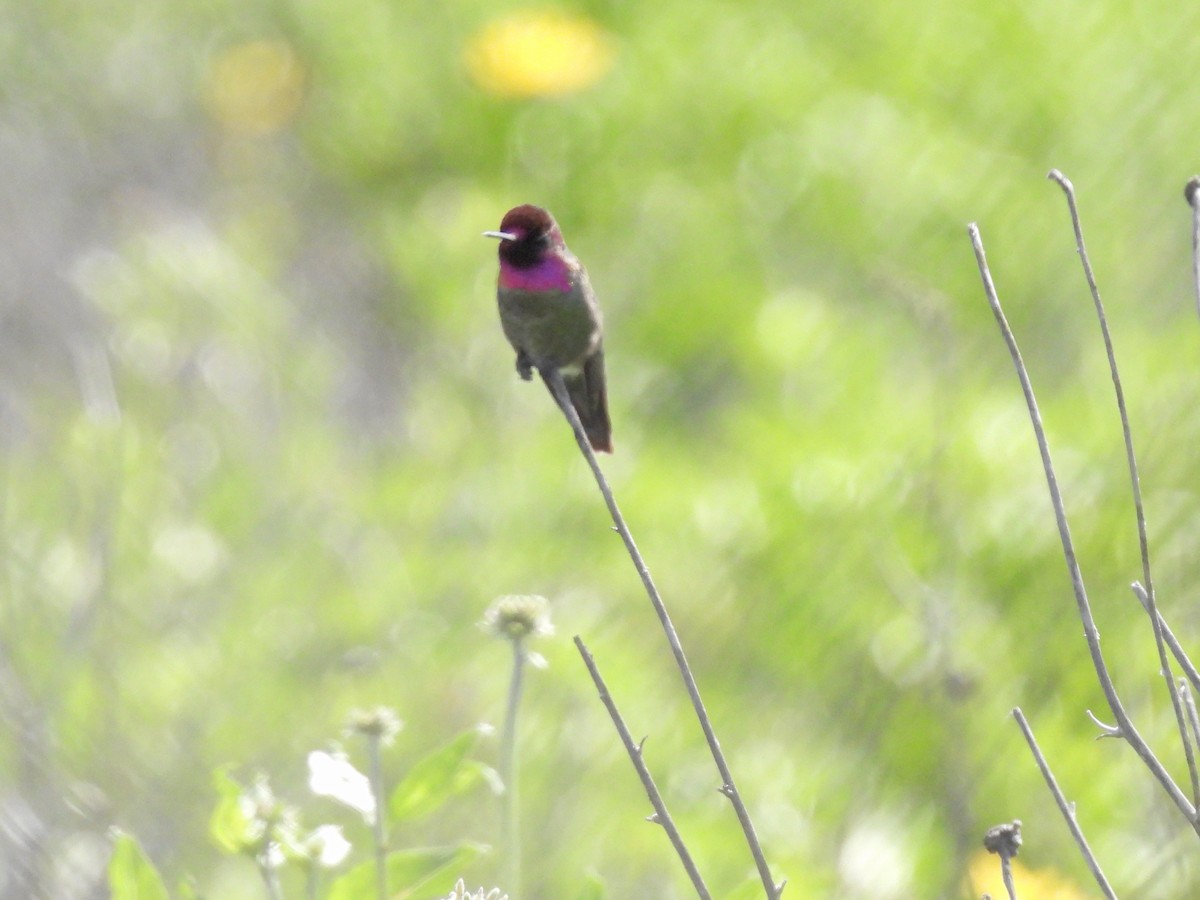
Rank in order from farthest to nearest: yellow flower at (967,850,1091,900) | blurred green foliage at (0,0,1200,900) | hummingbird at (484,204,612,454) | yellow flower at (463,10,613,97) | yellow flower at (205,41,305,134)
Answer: yellow flower at (205,41,305,134), yellow flower at (463,10,613,97), blurred green foliage at (0,0,1200,900), hummingbird at (484,204,612,454), yellow flower at (967,850,1091,900)

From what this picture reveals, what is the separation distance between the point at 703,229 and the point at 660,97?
52 centimetres

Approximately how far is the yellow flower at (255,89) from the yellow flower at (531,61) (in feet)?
2.47

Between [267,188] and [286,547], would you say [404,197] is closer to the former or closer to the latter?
[267,188]

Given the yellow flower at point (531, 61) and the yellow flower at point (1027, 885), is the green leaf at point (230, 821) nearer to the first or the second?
the yellow flower at point (1027, 885)

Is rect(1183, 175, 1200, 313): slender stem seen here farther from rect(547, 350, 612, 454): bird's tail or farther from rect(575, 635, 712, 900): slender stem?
rect(547, 350, 612, 454): bird's tail

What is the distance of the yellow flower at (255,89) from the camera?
12.9 feet

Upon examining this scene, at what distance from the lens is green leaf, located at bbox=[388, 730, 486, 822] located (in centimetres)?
84

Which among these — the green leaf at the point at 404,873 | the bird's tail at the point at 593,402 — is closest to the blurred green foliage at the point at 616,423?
the green leaf at the point at 404,873

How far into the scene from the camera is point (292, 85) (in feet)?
13.1

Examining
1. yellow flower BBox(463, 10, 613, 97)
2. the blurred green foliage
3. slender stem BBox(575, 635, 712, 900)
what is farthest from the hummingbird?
yellow flower BBox(463, 10, 613, 97)

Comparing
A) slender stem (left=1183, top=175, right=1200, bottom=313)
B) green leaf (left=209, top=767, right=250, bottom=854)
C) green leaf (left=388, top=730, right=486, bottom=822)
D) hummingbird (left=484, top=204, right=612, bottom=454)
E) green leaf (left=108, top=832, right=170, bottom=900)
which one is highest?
hummingbird (left=484, top=204, right=612, bottom=454)

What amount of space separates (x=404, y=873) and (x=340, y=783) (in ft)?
0.21

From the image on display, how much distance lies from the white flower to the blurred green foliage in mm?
96

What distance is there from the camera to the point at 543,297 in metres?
1.29
